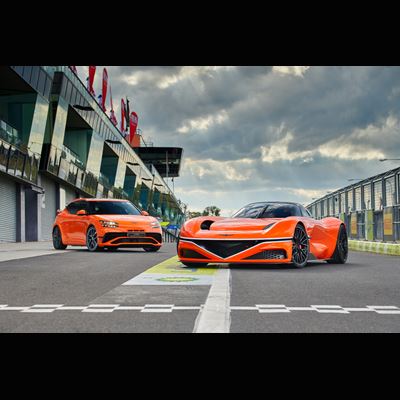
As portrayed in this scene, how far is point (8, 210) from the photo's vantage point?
2870 cm

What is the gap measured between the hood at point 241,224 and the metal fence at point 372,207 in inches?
600

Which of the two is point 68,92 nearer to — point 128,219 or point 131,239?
point 128,219

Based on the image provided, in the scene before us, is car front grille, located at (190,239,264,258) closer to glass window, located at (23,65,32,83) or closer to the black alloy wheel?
the black alloy wheel

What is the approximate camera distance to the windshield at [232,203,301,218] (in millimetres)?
10930

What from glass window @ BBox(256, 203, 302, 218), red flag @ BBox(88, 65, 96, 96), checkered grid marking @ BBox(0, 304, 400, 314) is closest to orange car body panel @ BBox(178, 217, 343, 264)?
glass window @ BBox(256, 203, 302, 218)

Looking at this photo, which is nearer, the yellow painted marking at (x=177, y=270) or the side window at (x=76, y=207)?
the yellow painted marking at (x=177, y=270)

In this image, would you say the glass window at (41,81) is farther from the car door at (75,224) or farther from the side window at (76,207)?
the car door at (75,224)

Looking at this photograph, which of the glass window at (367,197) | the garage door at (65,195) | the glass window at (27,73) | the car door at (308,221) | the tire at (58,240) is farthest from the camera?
the garage door at (65,195)

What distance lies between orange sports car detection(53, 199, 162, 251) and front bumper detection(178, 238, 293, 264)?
5.20m

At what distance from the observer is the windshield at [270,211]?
35.9ft

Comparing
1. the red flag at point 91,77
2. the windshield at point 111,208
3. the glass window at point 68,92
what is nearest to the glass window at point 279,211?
the windshield at point 111,208
